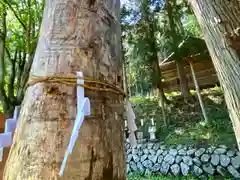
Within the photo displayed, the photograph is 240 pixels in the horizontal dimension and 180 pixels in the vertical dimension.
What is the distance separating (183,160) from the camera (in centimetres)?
525

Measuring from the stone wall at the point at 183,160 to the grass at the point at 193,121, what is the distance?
1.14 feet

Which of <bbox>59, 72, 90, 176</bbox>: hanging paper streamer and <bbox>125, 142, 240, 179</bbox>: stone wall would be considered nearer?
<bbox>59, 72, 90, 176</bbox>: hanging paper streamer

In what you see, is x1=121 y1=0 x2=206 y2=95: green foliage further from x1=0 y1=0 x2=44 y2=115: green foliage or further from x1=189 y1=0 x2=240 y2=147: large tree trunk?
x1=189 y1=0 x2=240 y2=147: large tree trunk

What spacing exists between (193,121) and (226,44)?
536 centimetres

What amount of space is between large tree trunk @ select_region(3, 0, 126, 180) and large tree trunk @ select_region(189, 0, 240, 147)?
1792 mm

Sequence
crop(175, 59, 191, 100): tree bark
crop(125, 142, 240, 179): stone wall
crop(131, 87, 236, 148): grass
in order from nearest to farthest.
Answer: crop(125, 142, 240, 179): stone wall < crop(131, 87, 236, 148): grass < crop(175, 59, 191, 100): tree bark

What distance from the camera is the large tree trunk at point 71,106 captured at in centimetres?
50

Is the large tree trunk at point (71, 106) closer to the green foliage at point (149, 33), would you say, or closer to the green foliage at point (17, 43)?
the green foliage at point (17, 43)

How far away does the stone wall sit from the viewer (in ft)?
15.1

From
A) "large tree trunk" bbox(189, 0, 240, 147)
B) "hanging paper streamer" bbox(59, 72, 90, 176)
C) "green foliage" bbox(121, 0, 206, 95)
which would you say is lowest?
"hanging paper streamer" bbox(59, 72, 90, 176)

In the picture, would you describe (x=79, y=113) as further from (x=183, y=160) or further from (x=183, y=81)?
(x=183, y=81)

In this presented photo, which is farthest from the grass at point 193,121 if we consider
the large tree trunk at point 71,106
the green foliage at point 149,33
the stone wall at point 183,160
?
the large tree trunk at point 71,106

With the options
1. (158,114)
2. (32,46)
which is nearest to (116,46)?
(32,46)

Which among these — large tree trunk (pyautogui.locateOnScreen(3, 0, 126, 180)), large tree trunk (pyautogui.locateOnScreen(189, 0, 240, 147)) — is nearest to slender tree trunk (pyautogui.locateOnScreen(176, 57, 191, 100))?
large tree trunk (pyautogui.locateOnScreen(189, 0, 240, 147))
